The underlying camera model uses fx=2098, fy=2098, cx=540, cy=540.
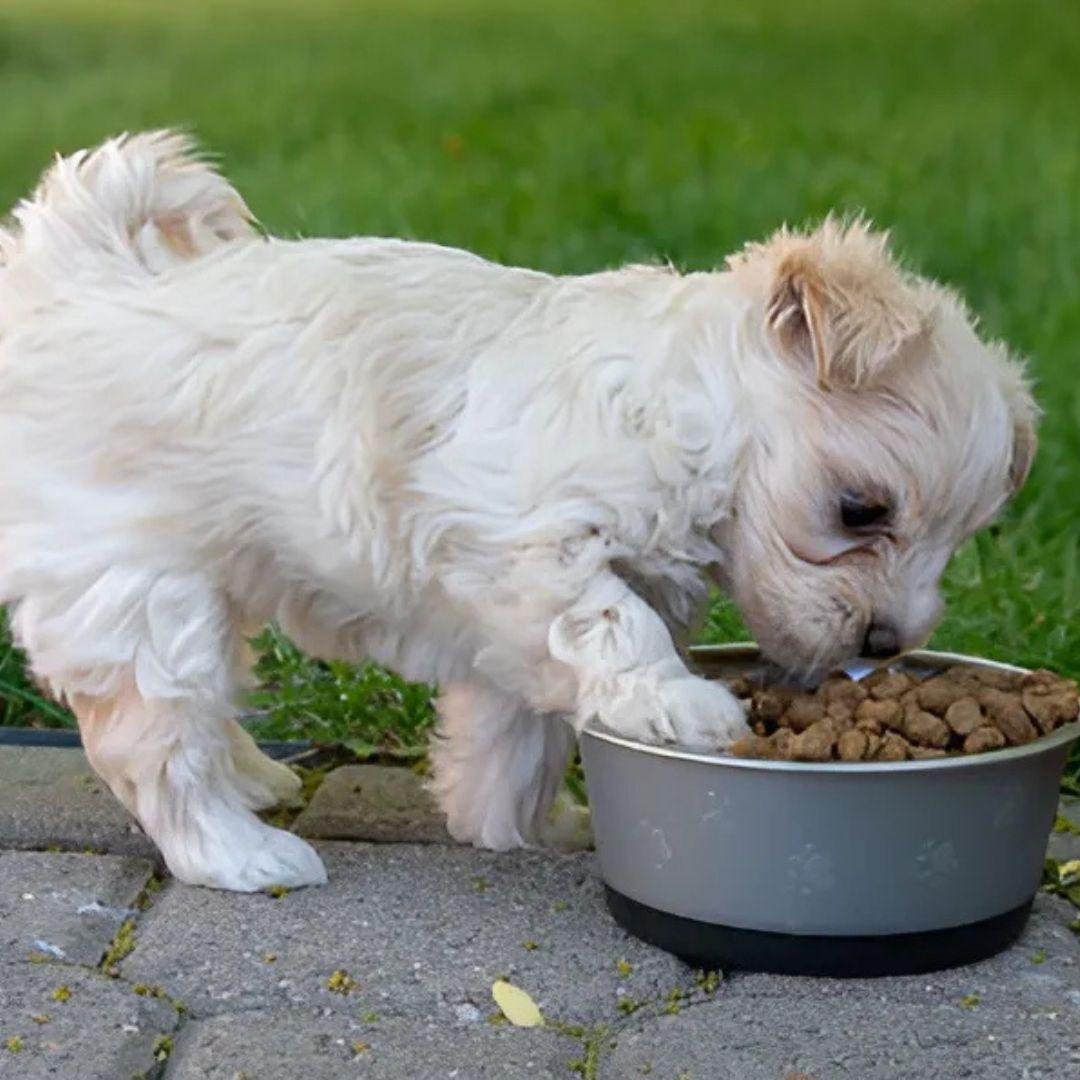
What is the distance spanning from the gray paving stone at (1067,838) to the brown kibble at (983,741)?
65cm

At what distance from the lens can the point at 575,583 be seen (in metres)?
3.12

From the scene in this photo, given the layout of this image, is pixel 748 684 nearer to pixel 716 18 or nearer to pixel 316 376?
pixel 316 376

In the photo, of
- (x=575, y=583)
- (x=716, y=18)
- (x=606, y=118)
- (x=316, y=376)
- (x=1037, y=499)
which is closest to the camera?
(x=575, y=583)

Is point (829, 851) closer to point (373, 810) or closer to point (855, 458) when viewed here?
point (855, 458)

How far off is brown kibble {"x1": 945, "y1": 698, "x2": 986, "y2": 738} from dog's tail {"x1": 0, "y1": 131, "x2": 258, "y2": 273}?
148 cm

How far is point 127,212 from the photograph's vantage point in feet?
11.7

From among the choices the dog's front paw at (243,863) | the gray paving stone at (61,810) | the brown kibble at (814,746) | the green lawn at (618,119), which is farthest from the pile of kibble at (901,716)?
the green lawn at (618,119)

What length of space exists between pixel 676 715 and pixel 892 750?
1.04ft

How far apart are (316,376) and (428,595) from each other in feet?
1.28

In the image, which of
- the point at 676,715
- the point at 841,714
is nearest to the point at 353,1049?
the point at 676,715

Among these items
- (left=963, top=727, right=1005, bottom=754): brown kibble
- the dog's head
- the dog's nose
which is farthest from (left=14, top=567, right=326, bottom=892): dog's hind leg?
(left=963, top=727, right=1005, bottom=754): brown kibble

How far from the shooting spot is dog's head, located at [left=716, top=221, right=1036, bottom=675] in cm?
310

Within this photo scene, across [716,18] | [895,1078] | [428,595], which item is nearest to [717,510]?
[428,595]

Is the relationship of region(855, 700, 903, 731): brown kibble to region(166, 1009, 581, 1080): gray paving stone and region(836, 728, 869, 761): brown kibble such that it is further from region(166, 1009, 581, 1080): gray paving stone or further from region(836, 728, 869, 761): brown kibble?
region(166, 1009, 581, 1080): gray paving stone
